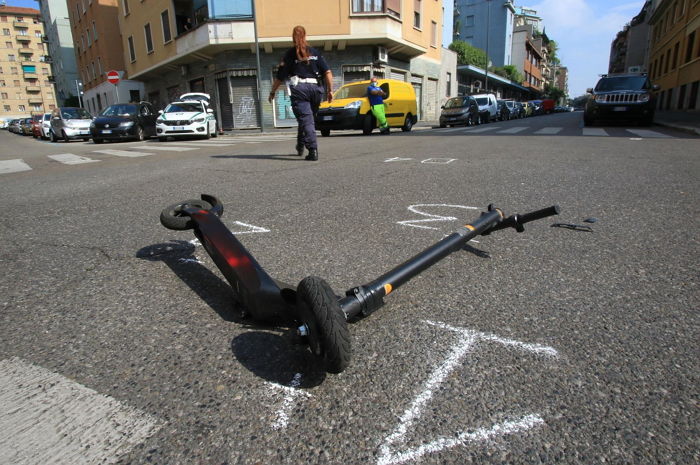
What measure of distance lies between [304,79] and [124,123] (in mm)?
12524

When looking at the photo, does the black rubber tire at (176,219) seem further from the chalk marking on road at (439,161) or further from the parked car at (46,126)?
the parked car at (46,126)

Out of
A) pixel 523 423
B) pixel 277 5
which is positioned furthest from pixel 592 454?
pixel 277 5

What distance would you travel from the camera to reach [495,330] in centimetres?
168

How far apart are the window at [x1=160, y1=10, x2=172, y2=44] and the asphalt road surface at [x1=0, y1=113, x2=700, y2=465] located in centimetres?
2857

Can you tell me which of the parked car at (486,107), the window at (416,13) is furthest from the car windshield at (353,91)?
the window at (416,13)

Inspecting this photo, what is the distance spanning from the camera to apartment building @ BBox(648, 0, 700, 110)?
25156 mm

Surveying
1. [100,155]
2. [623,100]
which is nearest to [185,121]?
[100,155]

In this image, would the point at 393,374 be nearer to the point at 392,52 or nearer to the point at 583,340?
the point at 583,340

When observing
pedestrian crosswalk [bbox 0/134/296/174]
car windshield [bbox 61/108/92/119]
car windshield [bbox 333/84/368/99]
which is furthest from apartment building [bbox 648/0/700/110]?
car windshield [bbox 61/108/92/119]

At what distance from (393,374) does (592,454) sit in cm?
59

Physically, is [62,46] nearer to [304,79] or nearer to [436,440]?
[304,79]

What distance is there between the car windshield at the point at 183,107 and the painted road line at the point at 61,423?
15.9m

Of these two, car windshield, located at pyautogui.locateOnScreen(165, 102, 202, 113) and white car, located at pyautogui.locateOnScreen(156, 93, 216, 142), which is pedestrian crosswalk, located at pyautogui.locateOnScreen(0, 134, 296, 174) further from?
car windshield, located at pyautogui.locateOnScreen(165, 102, 202, 113)

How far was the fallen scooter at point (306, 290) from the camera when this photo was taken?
1.27m
